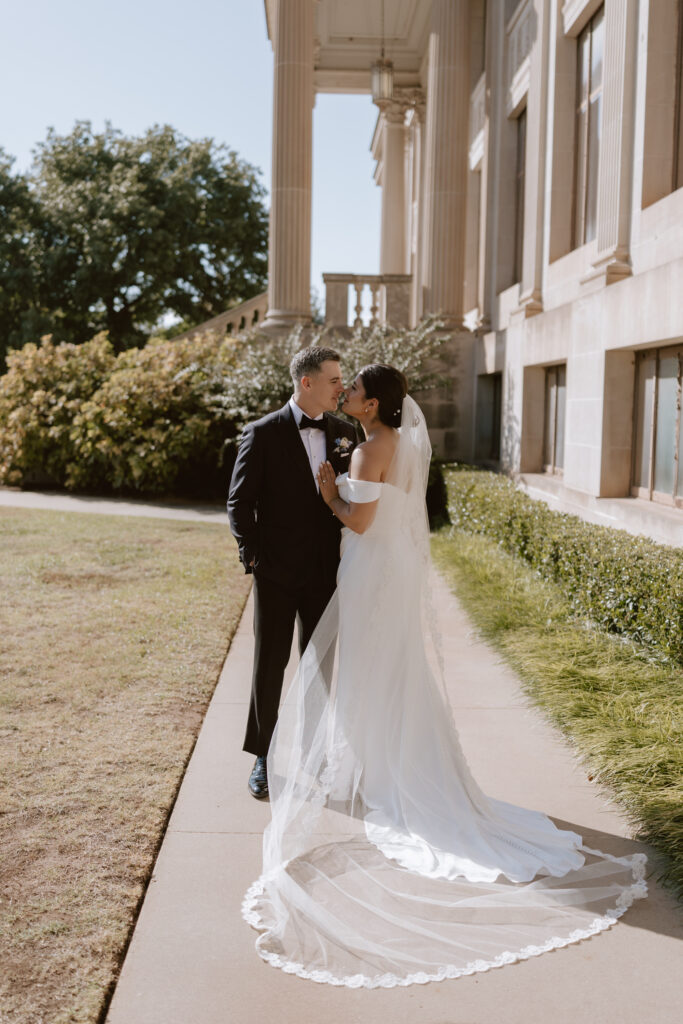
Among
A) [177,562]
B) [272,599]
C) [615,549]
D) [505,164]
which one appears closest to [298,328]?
[505,164]

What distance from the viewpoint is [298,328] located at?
53.1 ft

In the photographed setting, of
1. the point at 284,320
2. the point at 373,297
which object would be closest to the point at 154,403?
the point at 284,320

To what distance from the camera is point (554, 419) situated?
13.3 m

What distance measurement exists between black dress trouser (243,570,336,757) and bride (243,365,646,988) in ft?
0.96

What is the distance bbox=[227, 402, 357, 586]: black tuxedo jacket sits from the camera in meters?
4.48

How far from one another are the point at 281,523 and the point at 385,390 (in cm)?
87

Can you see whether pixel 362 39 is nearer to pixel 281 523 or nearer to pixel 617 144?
pixel 617 144

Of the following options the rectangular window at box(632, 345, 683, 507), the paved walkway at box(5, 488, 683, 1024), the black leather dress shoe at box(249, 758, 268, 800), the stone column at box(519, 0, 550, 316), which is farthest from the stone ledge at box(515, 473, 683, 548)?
the black leather dress shoe at box(249, 758, 268, 800)

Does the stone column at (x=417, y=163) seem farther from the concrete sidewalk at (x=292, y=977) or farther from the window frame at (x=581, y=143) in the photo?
the concrete sidewalk at (x=292, y=977)

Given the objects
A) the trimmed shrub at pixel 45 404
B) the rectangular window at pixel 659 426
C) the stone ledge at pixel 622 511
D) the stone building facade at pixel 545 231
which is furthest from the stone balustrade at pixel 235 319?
the rectangular window at pixel 659 426

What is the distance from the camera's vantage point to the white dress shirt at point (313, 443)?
4547mm

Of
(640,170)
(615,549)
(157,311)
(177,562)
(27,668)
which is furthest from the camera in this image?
(157,311)

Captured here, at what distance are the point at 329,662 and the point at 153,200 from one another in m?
37.8

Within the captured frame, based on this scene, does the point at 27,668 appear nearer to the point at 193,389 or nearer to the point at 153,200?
the point at 193,389
